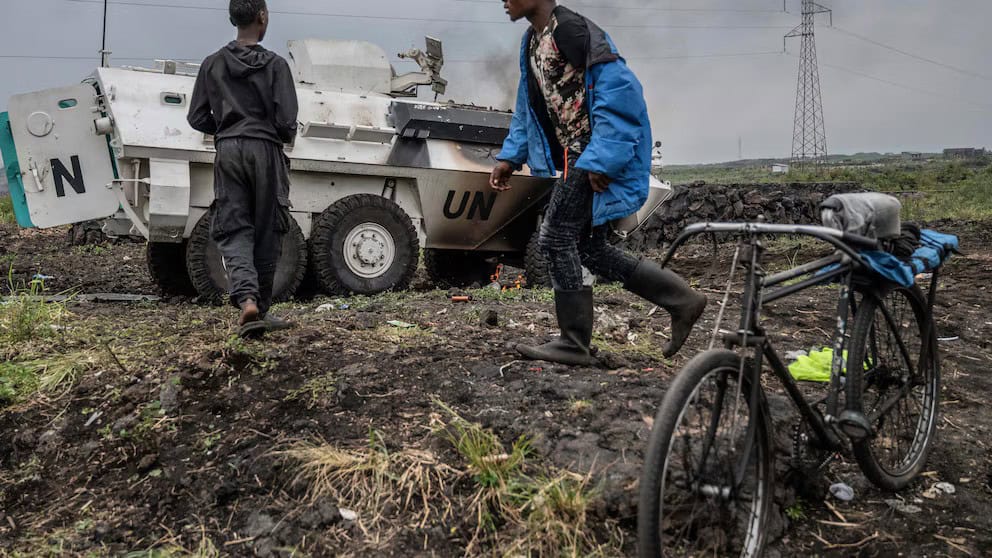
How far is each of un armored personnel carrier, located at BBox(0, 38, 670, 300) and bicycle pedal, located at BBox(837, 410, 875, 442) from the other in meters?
5.40

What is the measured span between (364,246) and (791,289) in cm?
553

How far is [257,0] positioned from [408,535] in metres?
3.14

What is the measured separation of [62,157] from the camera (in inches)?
282

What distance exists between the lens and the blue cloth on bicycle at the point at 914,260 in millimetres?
3055

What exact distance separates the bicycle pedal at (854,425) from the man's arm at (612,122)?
4.37 feet

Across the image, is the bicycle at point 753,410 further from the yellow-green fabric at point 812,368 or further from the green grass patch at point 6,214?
the green grass patch at point 6,214

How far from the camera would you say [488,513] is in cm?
286

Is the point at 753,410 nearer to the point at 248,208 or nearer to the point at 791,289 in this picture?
the point at 791,289

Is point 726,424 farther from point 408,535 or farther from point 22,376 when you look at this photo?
point 22,376

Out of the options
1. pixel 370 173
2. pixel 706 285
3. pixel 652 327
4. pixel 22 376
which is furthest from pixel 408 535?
pixel 706 285

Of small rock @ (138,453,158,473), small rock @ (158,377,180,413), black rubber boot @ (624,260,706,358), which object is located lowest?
small rock @ (138,453,158,473)

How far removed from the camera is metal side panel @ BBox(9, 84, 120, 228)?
703 centimetres

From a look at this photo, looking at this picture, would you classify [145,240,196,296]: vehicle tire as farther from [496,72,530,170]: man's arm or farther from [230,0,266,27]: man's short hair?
[496,72,530,170]: man's arm

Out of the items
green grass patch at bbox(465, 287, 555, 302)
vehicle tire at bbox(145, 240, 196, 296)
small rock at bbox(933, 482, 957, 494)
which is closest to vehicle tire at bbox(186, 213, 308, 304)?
vehicle tire at bbox(145, 240, 196, 296)
